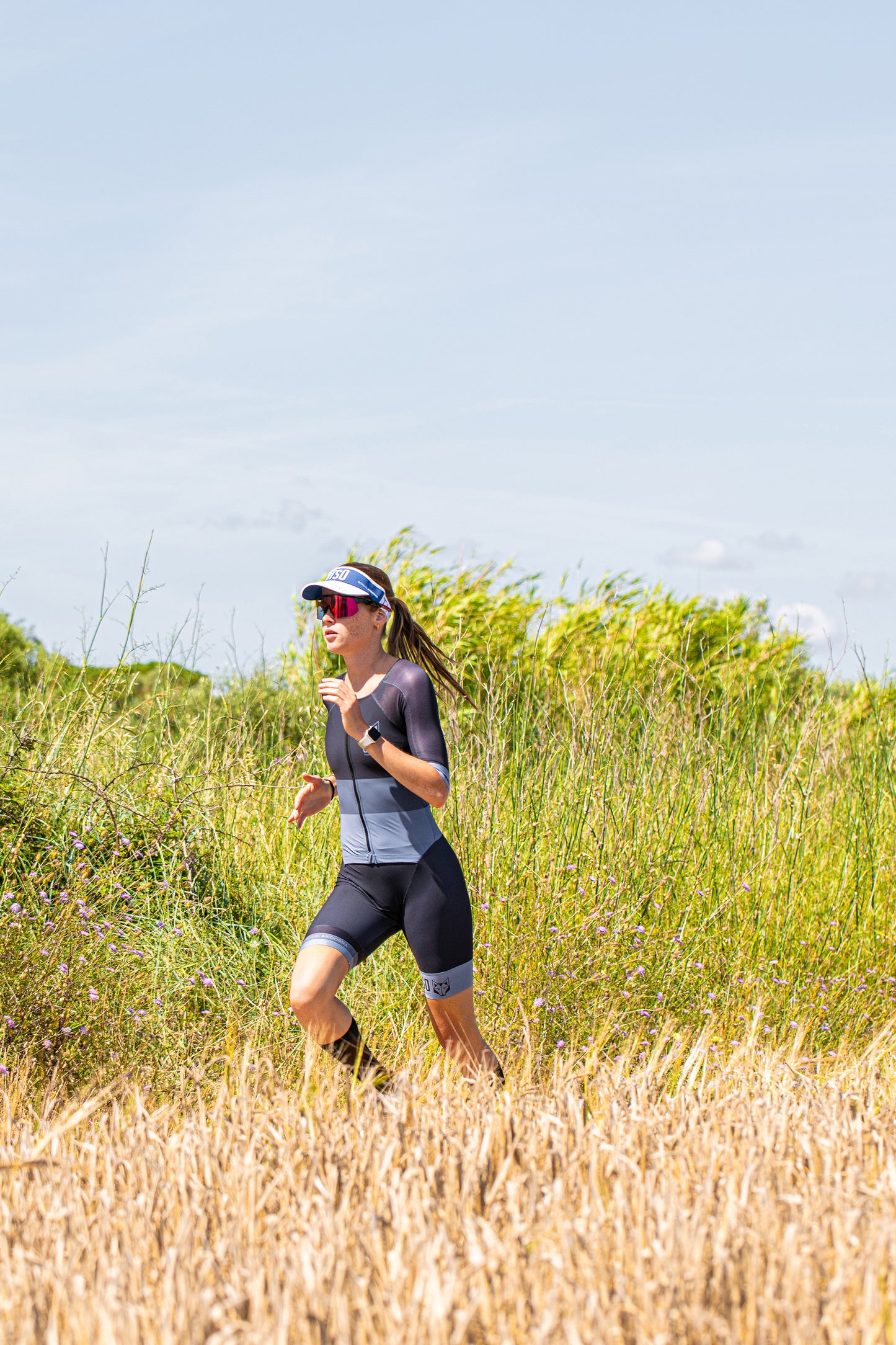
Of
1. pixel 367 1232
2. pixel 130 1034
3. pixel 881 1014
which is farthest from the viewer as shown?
pixel 881 1014

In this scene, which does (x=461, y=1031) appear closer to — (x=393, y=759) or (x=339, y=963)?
(x=339, y=963)

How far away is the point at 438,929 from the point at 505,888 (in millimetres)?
1764

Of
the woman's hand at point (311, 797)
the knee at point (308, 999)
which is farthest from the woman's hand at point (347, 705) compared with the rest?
the knee at point (308, 999)

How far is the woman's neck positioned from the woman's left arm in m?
0.34

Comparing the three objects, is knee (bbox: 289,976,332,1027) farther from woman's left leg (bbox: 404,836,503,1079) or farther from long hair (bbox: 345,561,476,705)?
long hair (bbox: 345,561,476,705)

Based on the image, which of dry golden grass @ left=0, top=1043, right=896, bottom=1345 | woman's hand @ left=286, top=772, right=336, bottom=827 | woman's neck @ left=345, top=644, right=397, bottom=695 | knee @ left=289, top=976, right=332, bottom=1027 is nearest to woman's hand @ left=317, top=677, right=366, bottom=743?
woman's neck @ left=345, top=644, right=397, bottom=695

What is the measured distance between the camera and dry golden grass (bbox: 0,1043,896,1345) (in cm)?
211

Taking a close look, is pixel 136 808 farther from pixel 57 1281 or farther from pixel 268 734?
pixel 268 734

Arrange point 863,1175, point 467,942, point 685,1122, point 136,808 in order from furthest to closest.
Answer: point 136,808
point 467,942
point 685,1122
point 863,1175

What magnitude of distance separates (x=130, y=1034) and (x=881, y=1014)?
151 inches

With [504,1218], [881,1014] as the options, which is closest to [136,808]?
[881,1014]

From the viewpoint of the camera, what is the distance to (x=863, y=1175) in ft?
9.40

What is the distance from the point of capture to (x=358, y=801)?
4.39m

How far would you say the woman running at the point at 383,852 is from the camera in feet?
13.6
